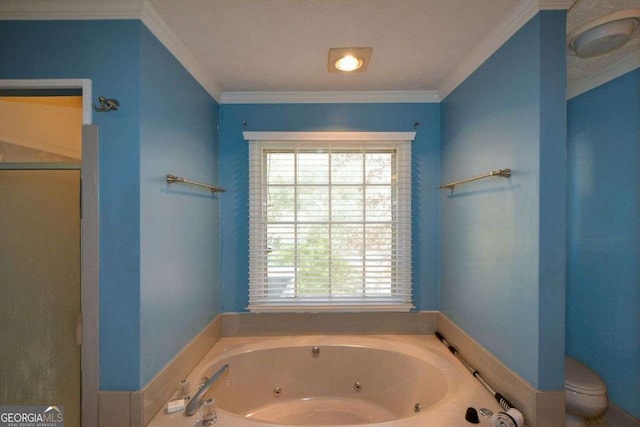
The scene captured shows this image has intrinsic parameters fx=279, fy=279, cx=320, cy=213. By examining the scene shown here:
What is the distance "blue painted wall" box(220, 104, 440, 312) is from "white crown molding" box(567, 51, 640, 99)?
966 millimetres

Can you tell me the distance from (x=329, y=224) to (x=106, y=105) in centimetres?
148

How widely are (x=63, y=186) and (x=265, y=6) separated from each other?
125 centimetres

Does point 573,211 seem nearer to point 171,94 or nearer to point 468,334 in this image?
point 468,334

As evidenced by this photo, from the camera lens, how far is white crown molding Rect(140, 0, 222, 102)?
126cm

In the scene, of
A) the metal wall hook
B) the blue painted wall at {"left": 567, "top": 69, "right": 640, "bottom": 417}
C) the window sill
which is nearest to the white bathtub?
the window sill

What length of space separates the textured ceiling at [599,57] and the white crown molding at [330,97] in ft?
2.78

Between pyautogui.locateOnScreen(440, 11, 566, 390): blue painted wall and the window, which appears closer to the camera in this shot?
pyautogui.locateOnScreen(440, 11, 566, 390): blue painted wall

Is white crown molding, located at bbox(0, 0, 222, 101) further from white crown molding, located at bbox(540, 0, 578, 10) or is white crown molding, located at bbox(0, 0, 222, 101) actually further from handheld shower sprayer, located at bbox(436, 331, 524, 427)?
handheld shower sprayer, located at bbox(436, 331, 524, 427)

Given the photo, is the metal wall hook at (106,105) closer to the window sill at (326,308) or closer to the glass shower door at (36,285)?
the glass shower door at (36,285)

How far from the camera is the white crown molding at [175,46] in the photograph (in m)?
1.26

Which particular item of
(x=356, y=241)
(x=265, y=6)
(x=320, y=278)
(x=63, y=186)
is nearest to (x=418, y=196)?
(x=356, y=241)

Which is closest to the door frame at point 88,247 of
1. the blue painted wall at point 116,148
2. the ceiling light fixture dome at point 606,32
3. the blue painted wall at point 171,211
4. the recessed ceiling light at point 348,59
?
the blue painted wall at point 116,148

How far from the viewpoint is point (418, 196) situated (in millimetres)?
2213
